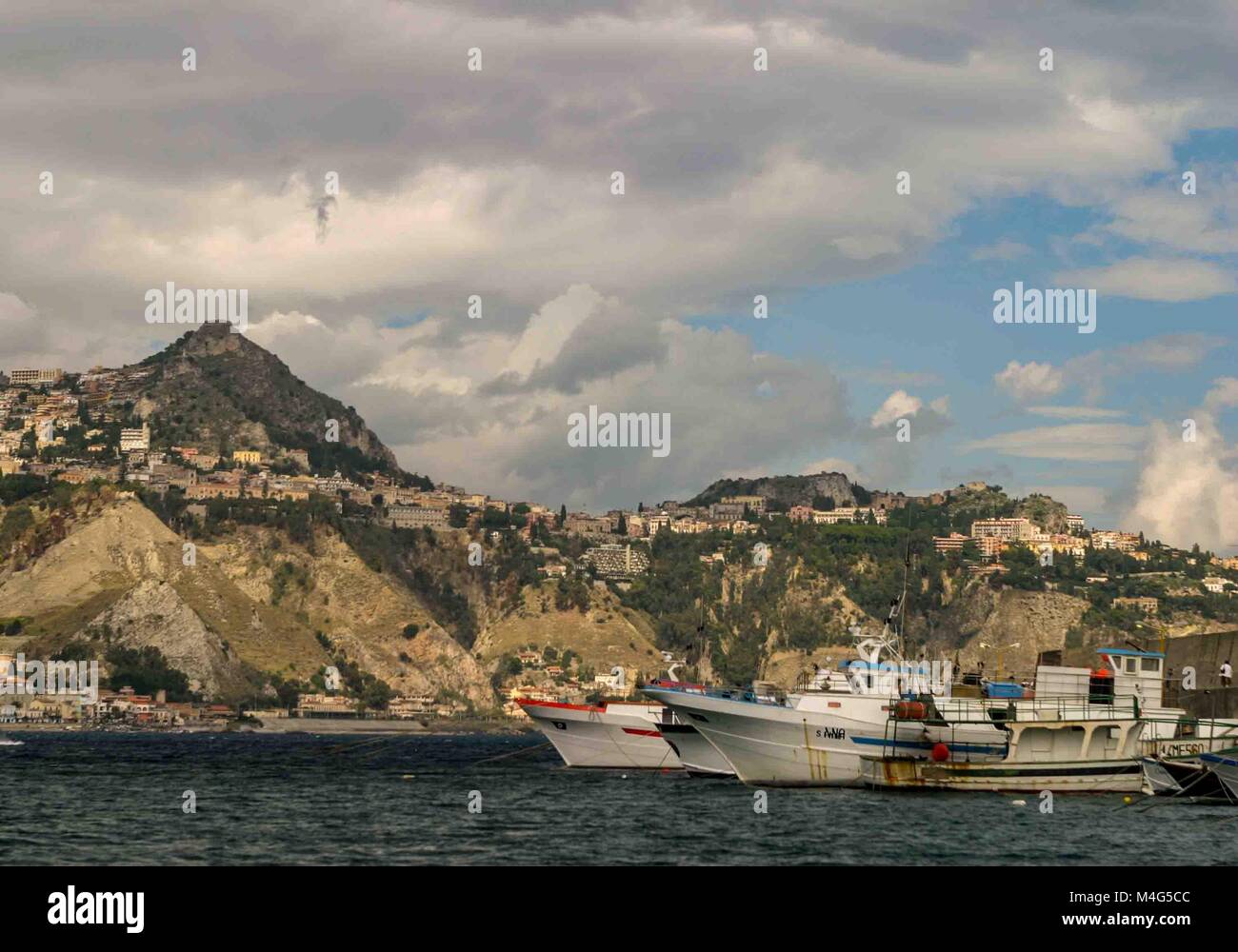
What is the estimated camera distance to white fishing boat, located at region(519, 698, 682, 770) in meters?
107

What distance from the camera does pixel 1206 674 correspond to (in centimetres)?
9762

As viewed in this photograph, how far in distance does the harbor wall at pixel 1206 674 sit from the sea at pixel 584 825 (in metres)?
19.7

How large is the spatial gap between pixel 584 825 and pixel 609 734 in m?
45.3

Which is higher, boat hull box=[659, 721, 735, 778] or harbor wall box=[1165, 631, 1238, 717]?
harbor wall box=[1165, 631, 1238, 717]

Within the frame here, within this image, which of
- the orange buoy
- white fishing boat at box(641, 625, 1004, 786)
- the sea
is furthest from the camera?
white fishing boat at box(641, 625, 1004, 786)

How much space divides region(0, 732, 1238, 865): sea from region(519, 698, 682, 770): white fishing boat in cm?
A: 914

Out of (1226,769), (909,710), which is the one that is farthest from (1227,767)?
(909,710)

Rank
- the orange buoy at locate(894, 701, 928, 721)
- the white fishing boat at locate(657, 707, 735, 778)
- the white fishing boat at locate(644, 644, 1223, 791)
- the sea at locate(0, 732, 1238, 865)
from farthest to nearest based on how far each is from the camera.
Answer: the white fishing boat at locate(657, 707, 735, 778)
the orange buoy at locate(894, 701, 928, 721)
the white fishing boat at locate(644, 644, 1223, 791)
the sea at locate(0, 732, 1238, 865)

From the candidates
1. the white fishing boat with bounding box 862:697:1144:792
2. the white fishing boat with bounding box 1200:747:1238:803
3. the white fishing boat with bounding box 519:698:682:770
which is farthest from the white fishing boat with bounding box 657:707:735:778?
the white fishing boat with bounding box 1200:747:1238:803

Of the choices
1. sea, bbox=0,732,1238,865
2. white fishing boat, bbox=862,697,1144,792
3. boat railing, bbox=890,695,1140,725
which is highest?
boat railing, bbox=890,695,1140,725

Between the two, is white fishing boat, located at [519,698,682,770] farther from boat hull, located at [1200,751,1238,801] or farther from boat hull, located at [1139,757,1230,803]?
boat hull, located at [1200,751,1238,801]

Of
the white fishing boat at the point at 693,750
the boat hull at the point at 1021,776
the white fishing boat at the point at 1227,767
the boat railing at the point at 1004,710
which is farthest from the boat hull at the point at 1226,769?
the white fishing boat at the point at 693,750
